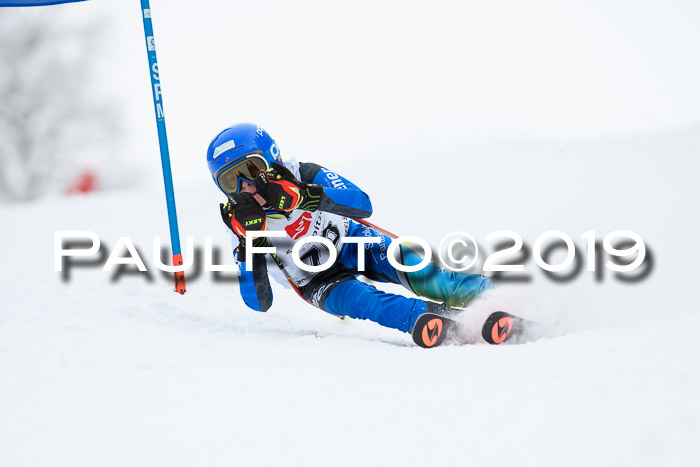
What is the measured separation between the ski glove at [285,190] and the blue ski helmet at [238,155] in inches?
5.6

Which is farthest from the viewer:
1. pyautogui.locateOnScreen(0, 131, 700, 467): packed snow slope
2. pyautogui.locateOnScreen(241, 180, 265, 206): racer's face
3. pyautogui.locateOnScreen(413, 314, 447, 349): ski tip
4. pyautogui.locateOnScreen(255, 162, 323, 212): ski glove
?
pyautogui.locateOnScreen(241, 180, 265, 206): racer's face

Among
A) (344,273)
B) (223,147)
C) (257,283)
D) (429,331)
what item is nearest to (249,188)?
(223,147)

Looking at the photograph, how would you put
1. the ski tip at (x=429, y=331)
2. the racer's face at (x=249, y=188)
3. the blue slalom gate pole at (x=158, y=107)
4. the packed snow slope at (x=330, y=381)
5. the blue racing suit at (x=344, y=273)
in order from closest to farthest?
the packed snow slope at (x=330, y=381), the ski tip at (x=429, y=331), the blue racing suit at (x=344, y=273), the racer's face at (x=249, y=188), the blue slalom gate pole at (x=158, y=107)

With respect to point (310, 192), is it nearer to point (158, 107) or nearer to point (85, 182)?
point (158, 107)

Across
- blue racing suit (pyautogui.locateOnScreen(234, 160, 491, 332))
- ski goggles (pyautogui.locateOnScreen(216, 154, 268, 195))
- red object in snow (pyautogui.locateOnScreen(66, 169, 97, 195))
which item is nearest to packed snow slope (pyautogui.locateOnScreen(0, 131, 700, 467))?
blue racing suit (pyautogui.locateOnScreen(234, 160, 491, 332))

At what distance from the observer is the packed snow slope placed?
1447 millimetres

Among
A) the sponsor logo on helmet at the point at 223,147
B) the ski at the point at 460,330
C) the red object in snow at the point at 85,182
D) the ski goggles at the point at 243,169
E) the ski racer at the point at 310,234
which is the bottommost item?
the red object in snow at the point at 85,182

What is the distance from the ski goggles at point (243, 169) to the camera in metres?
3.21

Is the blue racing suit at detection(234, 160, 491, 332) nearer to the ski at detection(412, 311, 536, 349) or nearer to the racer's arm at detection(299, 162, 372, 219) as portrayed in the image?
the racer's arm at detection(299, 162, 372, 219)

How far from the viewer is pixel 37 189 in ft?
53.8

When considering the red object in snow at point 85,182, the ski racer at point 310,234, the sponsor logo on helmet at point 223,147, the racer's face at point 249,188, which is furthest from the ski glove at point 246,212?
the red object in snow at point 85,182

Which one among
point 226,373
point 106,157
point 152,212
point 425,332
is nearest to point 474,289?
point 425,332

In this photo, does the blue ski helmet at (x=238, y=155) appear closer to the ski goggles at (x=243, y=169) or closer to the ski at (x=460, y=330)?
the ski goggles at (x=243, y=169)

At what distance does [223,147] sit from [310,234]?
2.24 ft
